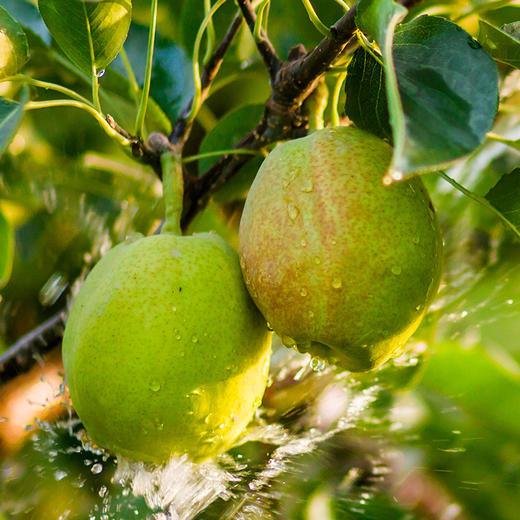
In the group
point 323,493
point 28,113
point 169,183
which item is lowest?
point 323,493

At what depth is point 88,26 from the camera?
0.67 m

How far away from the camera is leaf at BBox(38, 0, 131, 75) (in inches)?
26.3

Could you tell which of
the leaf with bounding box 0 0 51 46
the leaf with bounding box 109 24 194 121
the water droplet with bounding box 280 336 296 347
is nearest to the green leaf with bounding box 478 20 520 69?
the water droplet with bounding box 280 336 296 347

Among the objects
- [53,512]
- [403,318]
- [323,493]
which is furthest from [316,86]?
[53,512]

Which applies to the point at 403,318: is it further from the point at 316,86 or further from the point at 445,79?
the point at 316,86

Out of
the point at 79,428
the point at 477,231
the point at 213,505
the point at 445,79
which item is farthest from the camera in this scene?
the point at 477,231

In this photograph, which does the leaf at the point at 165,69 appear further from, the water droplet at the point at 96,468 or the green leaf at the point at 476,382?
the green leaf at the point at 476,382

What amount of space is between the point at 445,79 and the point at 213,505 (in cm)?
59

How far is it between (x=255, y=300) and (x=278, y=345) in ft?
1.44

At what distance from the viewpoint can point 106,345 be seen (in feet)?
2.05

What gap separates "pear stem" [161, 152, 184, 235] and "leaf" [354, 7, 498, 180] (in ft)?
1.23

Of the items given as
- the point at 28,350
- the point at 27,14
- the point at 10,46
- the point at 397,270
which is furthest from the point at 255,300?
the point at 27,14

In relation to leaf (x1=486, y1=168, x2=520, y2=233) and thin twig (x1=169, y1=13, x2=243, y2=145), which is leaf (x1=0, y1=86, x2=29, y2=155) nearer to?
thin twig (x1=169, y1=13, x2=243, y2=145)

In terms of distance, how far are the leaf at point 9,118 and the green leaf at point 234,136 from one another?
1.37ft
